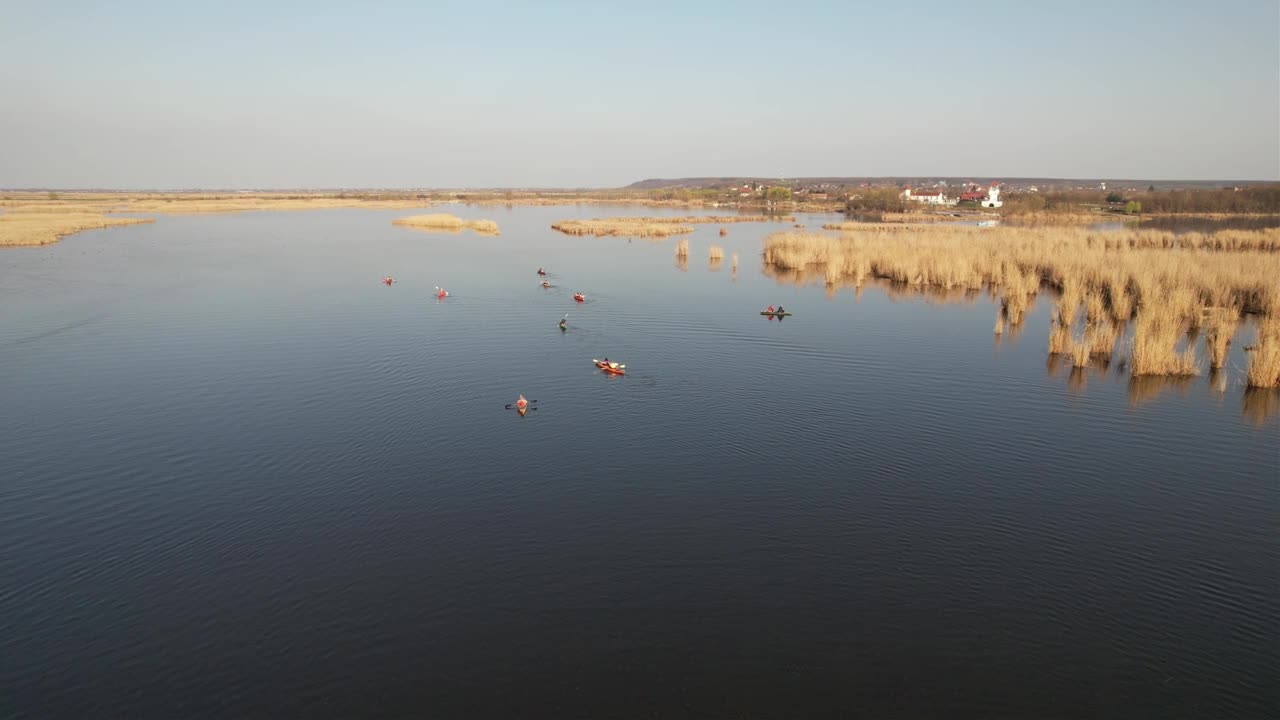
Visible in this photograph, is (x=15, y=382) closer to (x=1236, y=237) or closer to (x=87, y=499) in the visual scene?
(x=87, y=499)

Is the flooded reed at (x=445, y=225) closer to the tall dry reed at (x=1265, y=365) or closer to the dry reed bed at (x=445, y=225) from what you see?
A: the dry reed bed at (x=445, y=225)

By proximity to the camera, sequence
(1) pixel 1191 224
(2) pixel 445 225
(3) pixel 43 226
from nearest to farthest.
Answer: (3) pixel 43 226, (1) pixel 1191 224, (2) pixel 445 225

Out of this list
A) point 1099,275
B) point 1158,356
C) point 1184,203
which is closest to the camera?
point 1158,356

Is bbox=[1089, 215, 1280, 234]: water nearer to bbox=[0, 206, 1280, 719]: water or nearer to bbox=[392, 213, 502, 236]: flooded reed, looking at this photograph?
bbox=[0, 206, 1280, 719]: water

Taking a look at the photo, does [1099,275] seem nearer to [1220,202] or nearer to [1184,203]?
[1220,202]

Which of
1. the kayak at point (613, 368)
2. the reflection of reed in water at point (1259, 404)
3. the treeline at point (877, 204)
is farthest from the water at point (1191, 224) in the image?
the kayak at point (613, 368)

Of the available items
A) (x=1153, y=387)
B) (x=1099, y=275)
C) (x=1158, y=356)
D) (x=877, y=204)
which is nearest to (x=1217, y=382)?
(x=1158, y=356)
